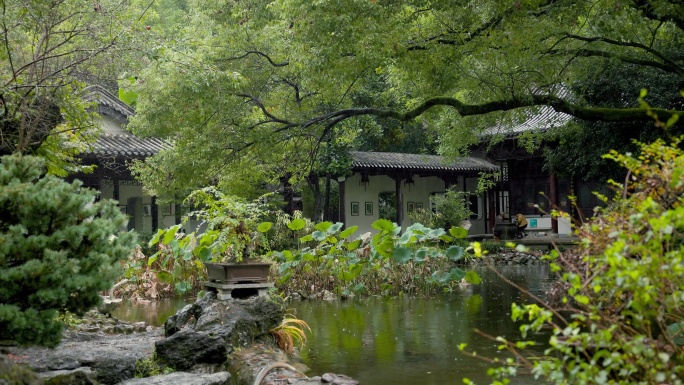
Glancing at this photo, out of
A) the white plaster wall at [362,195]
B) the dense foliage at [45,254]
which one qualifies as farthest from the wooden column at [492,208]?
the dense foliage at [45,254]

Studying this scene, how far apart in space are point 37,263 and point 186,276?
9.03 metres

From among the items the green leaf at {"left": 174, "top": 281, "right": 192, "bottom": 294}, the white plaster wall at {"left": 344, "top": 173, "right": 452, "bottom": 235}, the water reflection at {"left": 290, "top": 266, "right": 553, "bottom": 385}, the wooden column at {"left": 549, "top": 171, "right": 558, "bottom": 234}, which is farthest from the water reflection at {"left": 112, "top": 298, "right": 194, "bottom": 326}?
the wooden column at {"left": 549, "top": 171, "right": 558, "bottom": 234}

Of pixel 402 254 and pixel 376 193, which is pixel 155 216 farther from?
pixel 402 254

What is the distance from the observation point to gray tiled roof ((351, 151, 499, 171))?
2128 cm

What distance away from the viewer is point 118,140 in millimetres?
18109

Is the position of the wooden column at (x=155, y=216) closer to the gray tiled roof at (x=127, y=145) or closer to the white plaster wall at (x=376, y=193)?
the gray tiled roof at (x=127, y=145)

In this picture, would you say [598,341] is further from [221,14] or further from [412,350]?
[221,14]

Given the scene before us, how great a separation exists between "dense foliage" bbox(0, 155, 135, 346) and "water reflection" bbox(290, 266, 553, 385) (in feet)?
9.11

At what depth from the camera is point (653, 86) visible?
15062mm

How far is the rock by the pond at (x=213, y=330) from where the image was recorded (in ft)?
20.8

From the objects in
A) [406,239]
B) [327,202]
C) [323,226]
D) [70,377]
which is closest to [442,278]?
[406,239]

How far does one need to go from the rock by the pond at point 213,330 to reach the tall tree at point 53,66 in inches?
82.4

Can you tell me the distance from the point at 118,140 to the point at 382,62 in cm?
1072

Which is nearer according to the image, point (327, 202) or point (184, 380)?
point (184, 380)
